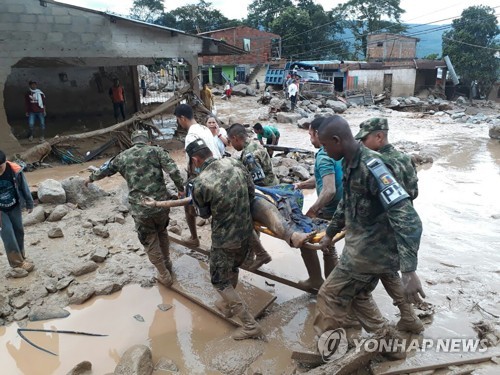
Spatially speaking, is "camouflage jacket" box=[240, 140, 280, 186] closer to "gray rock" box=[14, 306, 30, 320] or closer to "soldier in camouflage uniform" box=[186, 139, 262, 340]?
"soldier in camouflage uniform" box=[186, 139, 262, 340]

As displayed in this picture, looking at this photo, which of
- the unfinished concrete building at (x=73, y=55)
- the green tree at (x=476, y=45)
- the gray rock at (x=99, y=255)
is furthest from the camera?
the green tree at (x=476, y=45)

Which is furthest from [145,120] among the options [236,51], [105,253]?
[105,253]

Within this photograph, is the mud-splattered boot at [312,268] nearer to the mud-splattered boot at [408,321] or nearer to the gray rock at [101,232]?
the mud-splattered boot at [408,321]

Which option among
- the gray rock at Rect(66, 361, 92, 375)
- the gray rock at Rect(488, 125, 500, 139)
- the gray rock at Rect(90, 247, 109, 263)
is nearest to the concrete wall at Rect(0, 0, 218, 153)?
the gray rock at Rect(90, 247, 109, 263)

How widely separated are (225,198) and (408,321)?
1.86 m

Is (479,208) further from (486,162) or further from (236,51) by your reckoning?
(236,51)

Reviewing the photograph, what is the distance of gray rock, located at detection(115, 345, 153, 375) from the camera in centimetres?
288

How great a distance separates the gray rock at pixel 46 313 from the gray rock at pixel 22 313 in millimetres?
46

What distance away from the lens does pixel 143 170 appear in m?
4.09

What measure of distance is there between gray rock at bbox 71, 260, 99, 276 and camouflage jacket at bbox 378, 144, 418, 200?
12.0 feet

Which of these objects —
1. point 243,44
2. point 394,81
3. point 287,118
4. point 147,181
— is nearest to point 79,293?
point 147,181

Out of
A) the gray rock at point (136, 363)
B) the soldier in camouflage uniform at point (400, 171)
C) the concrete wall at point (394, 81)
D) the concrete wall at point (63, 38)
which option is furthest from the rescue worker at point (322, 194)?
the concrete wall at point (394, 81)

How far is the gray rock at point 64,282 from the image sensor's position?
426 centimetres

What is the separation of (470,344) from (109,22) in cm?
1072
